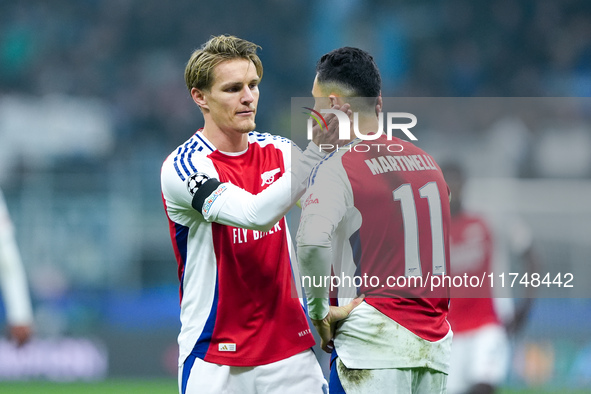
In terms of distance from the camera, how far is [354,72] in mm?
3475

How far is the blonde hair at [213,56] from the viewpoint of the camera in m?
3.96

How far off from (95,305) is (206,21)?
757cm

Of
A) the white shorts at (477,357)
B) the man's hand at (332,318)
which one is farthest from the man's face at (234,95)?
the white shorts at (477,357)

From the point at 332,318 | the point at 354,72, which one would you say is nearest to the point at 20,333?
the point at 332,318

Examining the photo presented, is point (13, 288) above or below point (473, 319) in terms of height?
above

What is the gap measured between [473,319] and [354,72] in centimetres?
399

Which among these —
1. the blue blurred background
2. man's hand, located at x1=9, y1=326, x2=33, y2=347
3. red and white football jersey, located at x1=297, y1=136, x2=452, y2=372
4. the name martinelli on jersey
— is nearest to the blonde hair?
red and white football jersey, located at x1=297, y1=136, x2=452, y2=372

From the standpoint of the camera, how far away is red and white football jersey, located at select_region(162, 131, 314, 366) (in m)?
3.84

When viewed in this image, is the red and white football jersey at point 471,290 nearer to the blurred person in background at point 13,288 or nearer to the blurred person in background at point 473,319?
the blurred person in background at point 473,319

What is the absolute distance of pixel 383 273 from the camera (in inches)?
133

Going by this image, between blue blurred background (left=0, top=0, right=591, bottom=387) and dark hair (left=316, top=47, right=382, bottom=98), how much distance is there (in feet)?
24.0

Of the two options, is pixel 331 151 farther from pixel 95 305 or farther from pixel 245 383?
pixel 95 305

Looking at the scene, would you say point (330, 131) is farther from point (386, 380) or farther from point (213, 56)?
point (386, 380)

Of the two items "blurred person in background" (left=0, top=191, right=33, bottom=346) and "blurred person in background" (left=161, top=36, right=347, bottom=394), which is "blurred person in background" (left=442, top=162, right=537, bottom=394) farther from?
"blurred person in background" (left=0, top=191, right=33, bottom=346)
